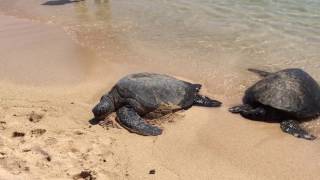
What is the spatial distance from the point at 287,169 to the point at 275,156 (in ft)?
0.90

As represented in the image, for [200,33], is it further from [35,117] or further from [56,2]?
[56,2]

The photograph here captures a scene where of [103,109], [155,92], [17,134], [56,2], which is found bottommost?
[56,2]

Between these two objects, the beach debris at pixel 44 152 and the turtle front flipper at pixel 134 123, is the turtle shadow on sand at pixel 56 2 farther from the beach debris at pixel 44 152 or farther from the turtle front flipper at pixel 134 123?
the beach debris at pixel 44 152

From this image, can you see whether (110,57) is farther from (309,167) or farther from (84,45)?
(309,167)

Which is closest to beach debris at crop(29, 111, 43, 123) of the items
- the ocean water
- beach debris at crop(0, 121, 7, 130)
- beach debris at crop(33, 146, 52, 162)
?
beach debris at crop(0, 121, 7, 130)

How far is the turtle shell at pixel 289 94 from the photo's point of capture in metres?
5.80

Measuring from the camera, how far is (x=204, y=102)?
6.22m

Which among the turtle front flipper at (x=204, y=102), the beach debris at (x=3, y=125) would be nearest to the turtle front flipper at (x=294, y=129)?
the turtle front flipper at (x=204, y=102)

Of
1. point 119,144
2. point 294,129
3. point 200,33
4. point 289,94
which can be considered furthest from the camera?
point 200,33

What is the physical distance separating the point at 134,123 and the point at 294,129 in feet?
6.50

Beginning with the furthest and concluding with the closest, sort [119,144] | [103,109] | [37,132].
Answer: [103,109] → [37,132] → [119,144]

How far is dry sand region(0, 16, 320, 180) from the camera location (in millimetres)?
4621

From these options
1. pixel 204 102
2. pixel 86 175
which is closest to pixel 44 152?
pixel 86 175

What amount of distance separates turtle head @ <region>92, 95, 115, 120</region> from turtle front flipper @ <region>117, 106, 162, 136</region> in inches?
5.4
